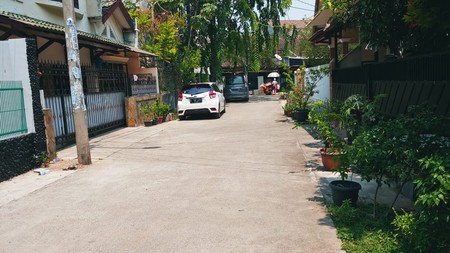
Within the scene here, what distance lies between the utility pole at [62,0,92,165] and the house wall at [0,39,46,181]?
0.68m

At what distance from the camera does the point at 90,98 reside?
40.9 ft

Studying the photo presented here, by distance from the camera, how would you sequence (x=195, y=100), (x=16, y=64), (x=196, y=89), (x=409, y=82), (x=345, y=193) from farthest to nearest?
(x=196, y=89), (x=195, y=100), (x=16, y=64), (x=409, y=82), (x=345, y=193)

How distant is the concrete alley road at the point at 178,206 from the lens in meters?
4.17

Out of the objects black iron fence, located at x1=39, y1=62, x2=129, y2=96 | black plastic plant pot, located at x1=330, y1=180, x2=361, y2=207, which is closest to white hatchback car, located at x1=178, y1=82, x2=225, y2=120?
black iron fence, located at x1=39, y1=62, x2=129, y2=96

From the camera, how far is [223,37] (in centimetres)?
2475

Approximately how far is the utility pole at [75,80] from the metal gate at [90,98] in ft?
6.87

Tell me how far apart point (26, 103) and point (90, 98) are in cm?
466

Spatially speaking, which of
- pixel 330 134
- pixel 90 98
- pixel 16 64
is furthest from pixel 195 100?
pixel 330 134

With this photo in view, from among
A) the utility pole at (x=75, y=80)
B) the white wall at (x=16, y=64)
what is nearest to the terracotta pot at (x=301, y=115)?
the utility pole at (x=75, y=80)

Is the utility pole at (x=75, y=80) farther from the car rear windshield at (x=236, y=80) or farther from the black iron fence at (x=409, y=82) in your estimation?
the car rear windshield at (x=236, y=80)

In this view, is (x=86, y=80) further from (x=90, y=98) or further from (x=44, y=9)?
(x=44, y=9)

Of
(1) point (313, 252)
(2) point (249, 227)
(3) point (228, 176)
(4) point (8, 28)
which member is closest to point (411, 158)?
(1) point (313, 252)

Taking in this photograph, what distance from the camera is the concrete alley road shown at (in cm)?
417

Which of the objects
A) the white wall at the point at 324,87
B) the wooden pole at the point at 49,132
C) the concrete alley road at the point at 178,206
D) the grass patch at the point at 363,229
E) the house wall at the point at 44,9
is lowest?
the concrete alley road at the point at 178,206
